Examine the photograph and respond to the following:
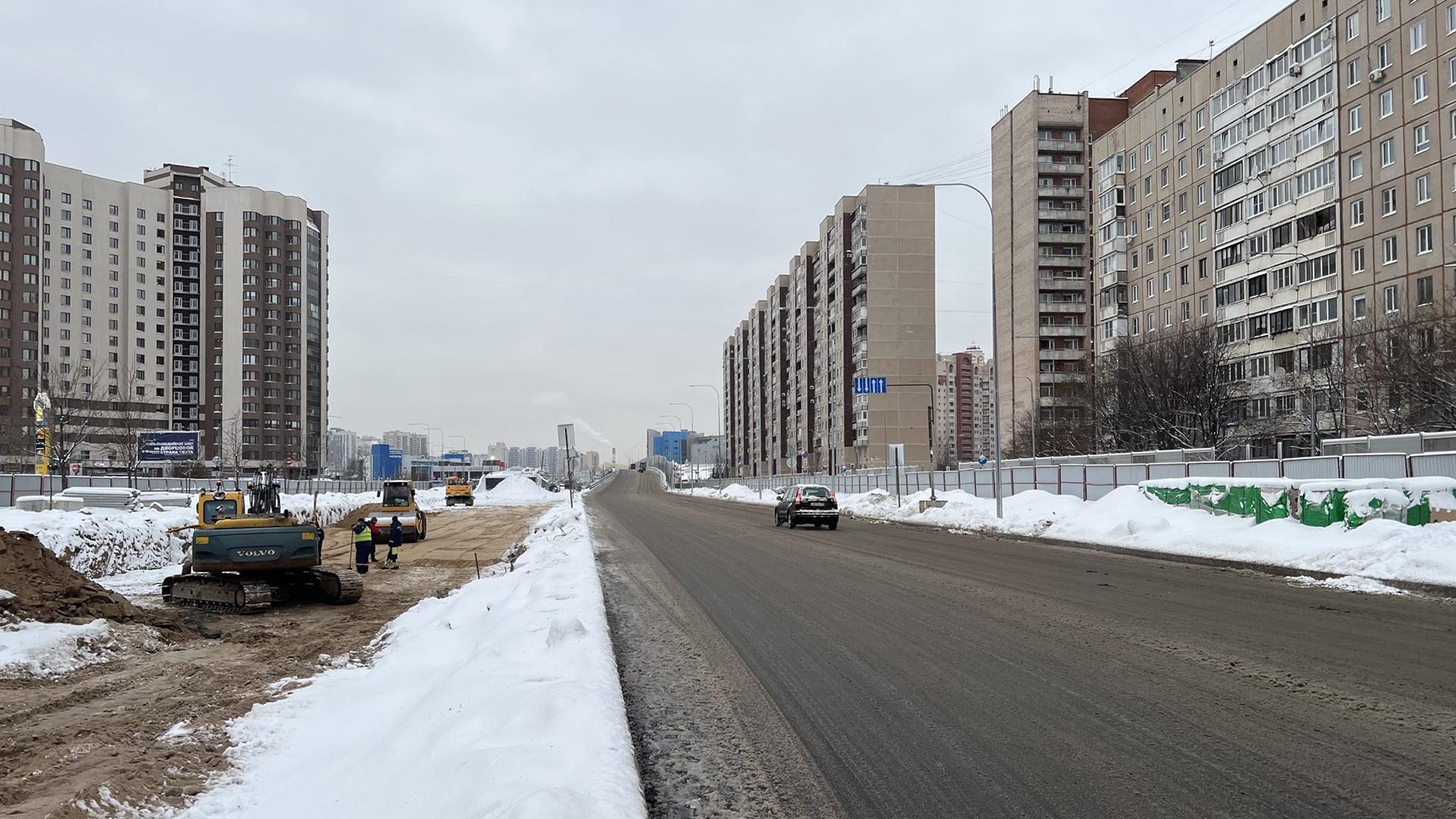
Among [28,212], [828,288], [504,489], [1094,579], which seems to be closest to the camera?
[1094,579]

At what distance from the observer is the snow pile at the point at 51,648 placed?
955 cm

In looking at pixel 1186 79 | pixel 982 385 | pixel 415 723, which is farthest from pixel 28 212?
pixel 982 385

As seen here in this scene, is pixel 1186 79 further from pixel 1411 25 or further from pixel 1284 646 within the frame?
pixel 1284 646

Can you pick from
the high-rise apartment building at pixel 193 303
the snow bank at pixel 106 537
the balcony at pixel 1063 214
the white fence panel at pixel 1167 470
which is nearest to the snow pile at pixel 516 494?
the high-rise apartment building at pixel 193 303

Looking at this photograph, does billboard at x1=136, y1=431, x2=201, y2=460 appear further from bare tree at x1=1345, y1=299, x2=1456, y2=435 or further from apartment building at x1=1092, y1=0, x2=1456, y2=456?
bare tree at x1=1345, y1=299, x2=1456, y2=435

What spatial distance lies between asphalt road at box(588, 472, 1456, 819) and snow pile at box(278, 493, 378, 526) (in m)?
28.9

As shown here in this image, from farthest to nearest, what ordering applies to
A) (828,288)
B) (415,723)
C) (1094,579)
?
(828,288)
(1094,579)
(415,723)

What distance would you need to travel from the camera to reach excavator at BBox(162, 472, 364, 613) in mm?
15531

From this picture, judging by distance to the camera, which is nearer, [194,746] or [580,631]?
[194,746]

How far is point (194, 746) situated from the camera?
21.7ft

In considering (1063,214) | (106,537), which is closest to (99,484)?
(106,537)

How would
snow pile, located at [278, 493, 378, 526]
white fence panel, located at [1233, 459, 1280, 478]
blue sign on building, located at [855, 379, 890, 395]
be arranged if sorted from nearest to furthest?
white fence panel, located at [1233, 459, 1280, 478]
snow pile, located at [278, 493, 378, 526]
blue sign on building, located at [855, 379, 890, 395]

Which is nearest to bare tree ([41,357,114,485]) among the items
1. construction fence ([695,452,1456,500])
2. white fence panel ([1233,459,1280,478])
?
construction fence ([695,452,1456,500])

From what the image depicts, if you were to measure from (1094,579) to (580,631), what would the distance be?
34.3 feet
